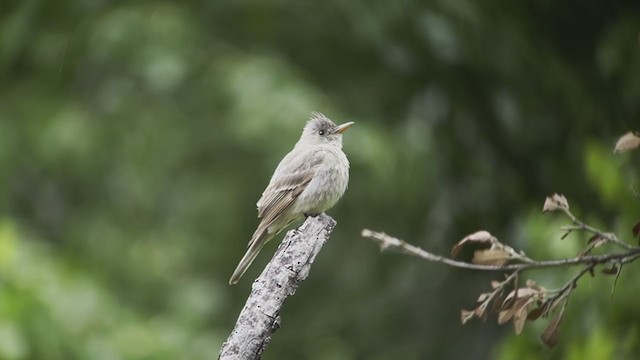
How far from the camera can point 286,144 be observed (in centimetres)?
898

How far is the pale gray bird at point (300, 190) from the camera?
233 inches

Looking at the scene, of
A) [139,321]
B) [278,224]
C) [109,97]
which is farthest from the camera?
[109,97]

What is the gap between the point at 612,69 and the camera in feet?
23.8

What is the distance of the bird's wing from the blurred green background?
143 centimetres

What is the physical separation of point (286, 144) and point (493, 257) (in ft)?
19.4

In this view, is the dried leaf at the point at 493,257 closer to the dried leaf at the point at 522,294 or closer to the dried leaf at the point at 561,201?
the dried leaf at the point at 522,294

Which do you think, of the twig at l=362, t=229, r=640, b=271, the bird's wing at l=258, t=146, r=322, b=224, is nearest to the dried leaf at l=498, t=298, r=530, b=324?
the twig at l=362, t=229, r=640, b=271

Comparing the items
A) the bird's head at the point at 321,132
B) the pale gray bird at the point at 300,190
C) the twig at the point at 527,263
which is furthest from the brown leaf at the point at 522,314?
the bird's head at the point at 321,132

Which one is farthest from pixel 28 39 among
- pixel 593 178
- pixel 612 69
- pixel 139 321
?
pixel 593 178

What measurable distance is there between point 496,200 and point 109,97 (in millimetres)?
4245

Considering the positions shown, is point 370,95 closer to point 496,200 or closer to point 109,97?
point 496,200

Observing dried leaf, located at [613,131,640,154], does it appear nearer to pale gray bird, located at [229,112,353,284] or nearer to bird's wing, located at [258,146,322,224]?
pale gray bird, located at [229,112,353,284]

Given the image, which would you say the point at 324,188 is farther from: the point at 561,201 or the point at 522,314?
the point at 561,201

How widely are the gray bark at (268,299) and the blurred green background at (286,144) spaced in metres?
3.26
